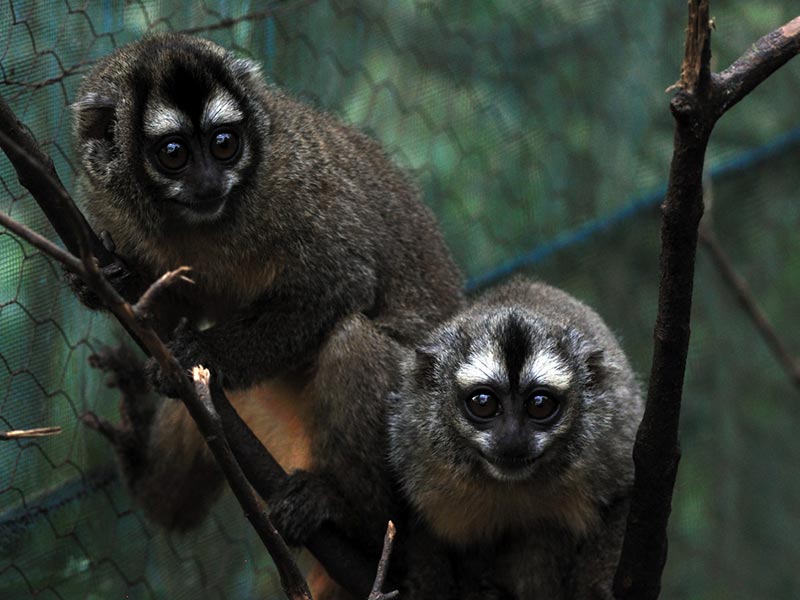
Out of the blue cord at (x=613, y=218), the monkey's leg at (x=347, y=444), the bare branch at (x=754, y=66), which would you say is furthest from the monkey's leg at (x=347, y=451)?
the blue cord at (x=613, y=218)

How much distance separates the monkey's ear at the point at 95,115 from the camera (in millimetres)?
5176

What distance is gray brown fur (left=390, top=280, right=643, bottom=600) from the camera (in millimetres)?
5316

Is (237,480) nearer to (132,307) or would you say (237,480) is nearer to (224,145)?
(132,307)

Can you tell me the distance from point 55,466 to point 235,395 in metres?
1.05

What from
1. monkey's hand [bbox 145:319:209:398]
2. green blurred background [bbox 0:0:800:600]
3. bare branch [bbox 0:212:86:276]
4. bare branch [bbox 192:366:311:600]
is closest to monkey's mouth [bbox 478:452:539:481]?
monkey's hand [bbox 145:319:209:398]

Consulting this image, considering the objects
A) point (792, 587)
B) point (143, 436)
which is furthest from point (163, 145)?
point (792, 587)

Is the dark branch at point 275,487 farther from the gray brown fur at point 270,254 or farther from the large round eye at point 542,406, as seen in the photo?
the large round eye at point 542,406

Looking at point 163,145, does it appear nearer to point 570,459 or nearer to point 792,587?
point 570,459

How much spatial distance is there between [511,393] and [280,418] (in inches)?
56.4

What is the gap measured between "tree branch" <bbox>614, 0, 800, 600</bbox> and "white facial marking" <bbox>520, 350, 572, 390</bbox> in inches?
32.7

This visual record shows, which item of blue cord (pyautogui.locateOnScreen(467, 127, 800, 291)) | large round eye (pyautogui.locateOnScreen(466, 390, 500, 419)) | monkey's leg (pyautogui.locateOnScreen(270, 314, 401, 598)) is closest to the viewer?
monkey's leg (pyautogui.locateOnScreen(270, 314, 401, 598))

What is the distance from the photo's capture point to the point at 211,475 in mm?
6262

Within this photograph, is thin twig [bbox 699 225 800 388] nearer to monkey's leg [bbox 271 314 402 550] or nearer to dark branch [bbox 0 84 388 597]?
monkey's leg [bbox 271 314 402 550]

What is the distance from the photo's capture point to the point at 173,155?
5.00m
